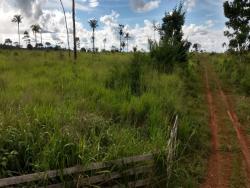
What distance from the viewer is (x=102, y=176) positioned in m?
4.71

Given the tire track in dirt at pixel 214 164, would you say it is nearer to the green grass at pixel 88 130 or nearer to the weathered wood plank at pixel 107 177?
the green grass at pixel 88 130

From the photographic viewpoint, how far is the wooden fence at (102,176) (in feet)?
13.7

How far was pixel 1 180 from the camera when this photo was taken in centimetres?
392

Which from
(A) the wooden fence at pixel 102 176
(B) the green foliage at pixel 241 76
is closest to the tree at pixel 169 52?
(B) the green foliage at pixel 241 76

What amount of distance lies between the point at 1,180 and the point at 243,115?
9.49 meters

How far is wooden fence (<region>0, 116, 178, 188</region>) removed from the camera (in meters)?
4.18

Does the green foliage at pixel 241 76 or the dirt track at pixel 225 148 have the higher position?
the green foliage at pixel 241 76

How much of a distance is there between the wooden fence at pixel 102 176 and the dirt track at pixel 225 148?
1.52 meters

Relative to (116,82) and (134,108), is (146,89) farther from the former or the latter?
(134,108)

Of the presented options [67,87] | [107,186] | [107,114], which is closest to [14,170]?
[107,186]

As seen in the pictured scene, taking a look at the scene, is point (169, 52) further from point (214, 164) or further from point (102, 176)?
point (102, 176)

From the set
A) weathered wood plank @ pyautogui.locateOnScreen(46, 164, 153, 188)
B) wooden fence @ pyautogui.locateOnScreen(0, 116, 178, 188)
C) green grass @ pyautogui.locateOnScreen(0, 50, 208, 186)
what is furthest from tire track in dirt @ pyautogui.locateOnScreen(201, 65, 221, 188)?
weathered wood plank @ pyautogui.locateOnScreen(46, 164, 153, 188)

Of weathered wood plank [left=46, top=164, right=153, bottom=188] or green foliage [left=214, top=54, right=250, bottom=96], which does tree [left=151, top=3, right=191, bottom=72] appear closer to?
green foliage [left=214, top=54, right=250, bottom=96]

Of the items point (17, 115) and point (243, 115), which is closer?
point (17, 115)
